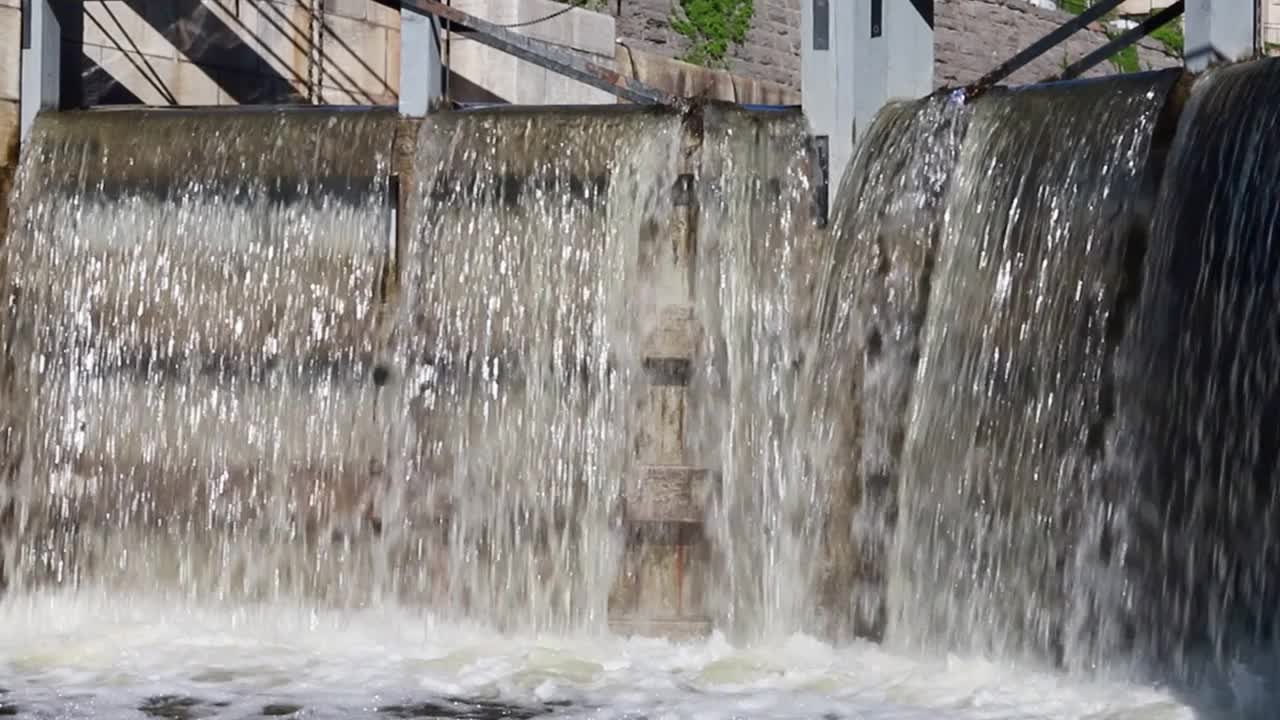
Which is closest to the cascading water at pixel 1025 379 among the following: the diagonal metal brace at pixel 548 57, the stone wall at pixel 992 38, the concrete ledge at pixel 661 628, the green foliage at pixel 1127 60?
the concrete ledge at pixel 661 628

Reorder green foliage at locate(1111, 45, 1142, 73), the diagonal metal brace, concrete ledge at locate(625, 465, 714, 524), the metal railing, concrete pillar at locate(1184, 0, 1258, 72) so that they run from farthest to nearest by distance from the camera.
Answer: the metal railing
green foliage at locate(1111, 45, 1142, 73)
the diagonal metal brace
concrete ledge at locate(625, 465, 714, 524)
concrete pillar at locate(1184, 0, 1258, 72)

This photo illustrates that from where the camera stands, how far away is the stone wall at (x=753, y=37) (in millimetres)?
15766

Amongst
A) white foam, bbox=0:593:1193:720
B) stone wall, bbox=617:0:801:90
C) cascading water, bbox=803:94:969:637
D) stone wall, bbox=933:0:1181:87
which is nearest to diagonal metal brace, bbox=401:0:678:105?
cascading water, bbox=803:94:969:637

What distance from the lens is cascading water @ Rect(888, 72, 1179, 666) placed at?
879 centimetres

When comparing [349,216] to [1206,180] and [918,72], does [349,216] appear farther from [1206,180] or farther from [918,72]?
[1206,180]

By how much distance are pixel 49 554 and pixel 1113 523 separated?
5633 millimetres

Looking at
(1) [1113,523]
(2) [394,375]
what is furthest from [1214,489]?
(2) [394,375]

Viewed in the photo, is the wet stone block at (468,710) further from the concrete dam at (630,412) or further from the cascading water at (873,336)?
the cascading water at (873,336)

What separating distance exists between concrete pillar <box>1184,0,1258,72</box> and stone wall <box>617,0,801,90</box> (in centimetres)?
706

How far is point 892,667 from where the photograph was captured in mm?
9234

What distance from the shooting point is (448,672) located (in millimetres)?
9305

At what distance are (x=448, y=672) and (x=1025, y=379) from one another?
9.73ft

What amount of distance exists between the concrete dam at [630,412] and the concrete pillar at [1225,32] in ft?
0.82

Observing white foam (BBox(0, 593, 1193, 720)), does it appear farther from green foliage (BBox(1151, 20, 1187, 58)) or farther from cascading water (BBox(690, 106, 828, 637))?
green foliage (BBox(1151, 20, 1187, 58))
